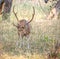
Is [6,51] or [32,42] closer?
[6,51]

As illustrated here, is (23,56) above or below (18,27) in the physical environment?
below

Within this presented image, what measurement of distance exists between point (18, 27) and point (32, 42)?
1.70ft

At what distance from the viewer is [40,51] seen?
7137mm

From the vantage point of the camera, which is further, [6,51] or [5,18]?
[5,18]

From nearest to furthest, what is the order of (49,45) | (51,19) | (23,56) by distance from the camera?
(23,56)
(49,45)
(51,19)

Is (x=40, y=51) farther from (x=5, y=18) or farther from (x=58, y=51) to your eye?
(x=5, y=18)

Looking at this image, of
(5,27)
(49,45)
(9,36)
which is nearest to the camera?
(49,45)

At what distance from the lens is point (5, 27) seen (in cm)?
899

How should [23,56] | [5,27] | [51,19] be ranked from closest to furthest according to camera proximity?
[23,56] < [5,27] < [51,19]

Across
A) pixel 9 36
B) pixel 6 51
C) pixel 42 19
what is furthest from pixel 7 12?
pixel 6 51

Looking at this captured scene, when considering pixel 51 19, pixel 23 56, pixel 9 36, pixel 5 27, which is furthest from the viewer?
pixel 51 19

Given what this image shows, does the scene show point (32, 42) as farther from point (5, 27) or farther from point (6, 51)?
point (5, 27)

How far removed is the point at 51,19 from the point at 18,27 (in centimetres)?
272

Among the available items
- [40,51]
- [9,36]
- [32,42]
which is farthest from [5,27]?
[40,51]
